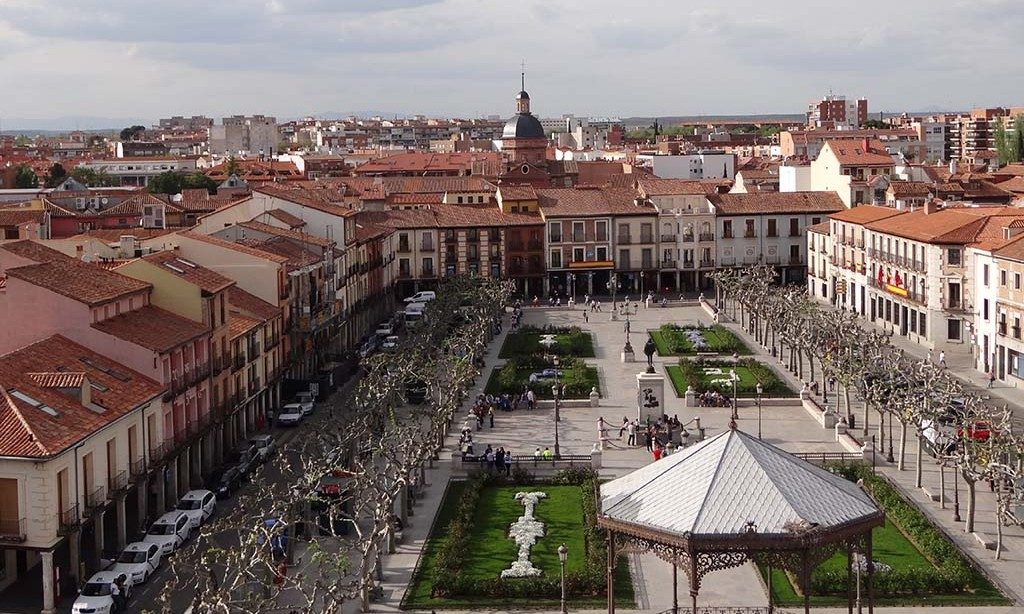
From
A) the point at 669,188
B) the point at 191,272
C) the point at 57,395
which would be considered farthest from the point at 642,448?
the point at 669,188

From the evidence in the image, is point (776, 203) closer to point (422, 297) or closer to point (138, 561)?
point (422, 297)

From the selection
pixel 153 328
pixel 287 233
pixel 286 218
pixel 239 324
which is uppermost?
pixel 286 218

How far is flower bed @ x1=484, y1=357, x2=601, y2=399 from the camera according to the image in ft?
217

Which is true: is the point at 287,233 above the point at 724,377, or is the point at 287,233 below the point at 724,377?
above

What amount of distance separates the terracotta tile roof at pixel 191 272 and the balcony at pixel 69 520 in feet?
50.7

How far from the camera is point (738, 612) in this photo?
93.4ft

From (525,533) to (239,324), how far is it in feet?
68.0

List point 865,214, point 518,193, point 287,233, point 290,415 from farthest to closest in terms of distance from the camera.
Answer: point 518,193 < point 865,214 < point 287,233 < point 290,415

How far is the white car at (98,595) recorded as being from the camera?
111 ft

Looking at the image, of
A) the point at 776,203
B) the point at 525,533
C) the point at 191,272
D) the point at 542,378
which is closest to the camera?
the point at 525,533

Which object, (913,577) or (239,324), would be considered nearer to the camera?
(913,577)

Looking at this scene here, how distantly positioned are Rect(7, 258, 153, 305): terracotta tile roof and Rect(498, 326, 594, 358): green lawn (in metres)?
31.6

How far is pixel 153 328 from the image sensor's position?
4772 cm

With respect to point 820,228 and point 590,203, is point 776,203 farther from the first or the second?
point 590,203
